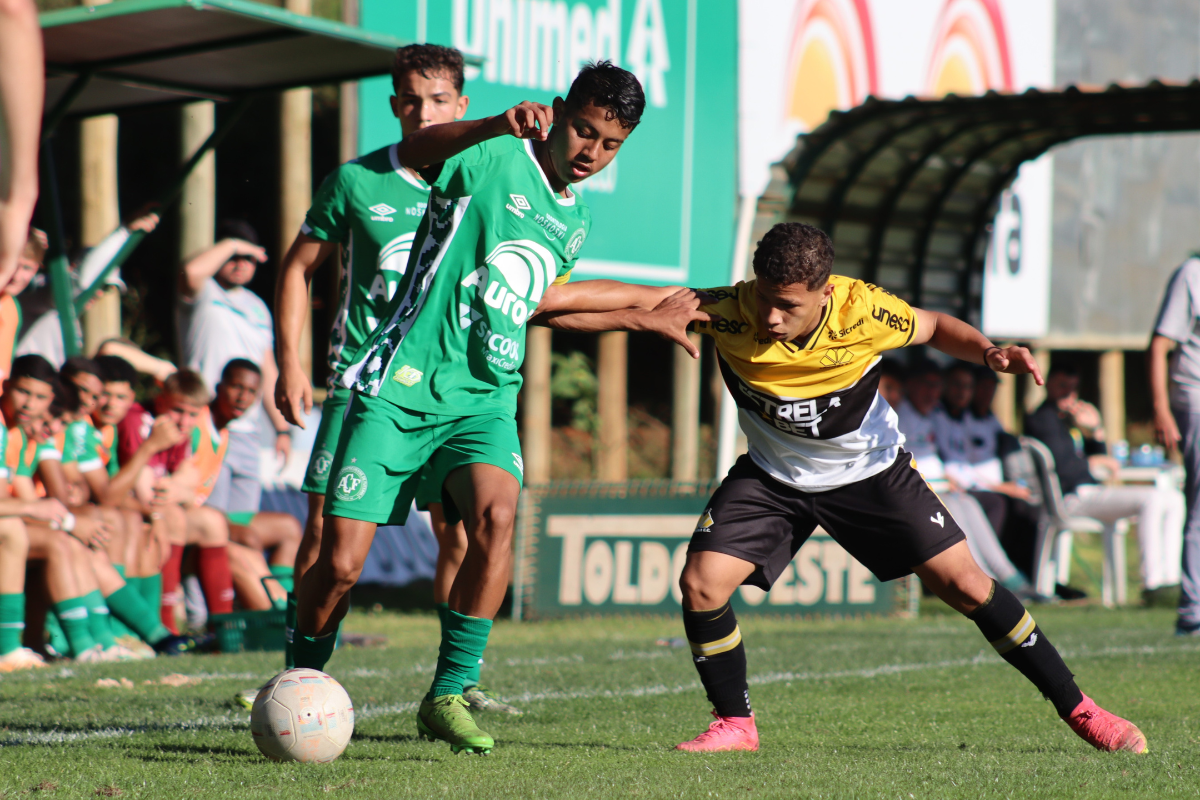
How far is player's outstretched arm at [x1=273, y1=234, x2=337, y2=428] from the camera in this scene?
5027mm

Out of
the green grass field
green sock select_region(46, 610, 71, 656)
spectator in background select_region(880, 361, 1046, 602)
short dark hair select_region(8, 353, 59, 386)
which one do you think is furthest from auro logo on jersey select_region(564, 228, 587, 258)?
spectator in background select_region(880, 361, 1046, 602)

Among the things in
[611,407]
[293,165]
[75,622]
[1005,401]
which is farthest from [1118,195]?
[75,622]

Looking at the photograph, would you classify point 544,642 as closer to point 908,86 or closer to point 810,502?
point 810,502

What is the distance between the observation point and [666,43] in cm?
1359

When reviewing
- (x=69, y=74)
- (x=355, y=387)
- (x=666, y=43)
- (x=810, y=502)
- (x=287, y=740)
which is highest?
(x=666, y=43)

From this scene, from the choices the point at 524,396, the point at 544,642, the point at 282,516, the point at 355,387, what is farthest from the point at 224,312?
the point at 355,387

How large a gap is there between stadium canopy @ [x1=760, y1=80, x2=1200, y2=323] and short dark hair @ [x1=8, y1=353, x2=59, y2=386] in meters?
7.45

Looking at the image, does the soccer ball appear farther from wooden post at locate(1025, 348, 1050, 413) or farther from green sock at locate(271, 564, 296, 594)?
wooden post at locate(1025, 348, 1050, 413)

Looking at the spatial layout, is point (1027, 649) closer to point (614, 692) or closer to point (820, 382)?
point (820, 382)

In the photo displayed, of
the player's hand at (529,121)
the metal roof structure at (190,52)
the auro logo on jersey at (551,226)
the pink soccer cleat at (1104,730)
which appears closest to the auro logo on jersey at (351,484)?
the auro logo on jersey at (551,226)

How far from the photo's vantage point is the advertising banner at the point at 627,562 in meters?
10.2

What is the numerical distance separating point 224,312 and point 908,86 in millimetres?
10656

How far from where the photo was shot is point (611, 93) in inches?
169

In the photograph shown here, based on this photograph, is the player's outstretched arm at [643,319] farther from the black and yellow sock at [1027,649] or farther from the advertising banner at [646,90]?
the advertising banner at [646,90]
